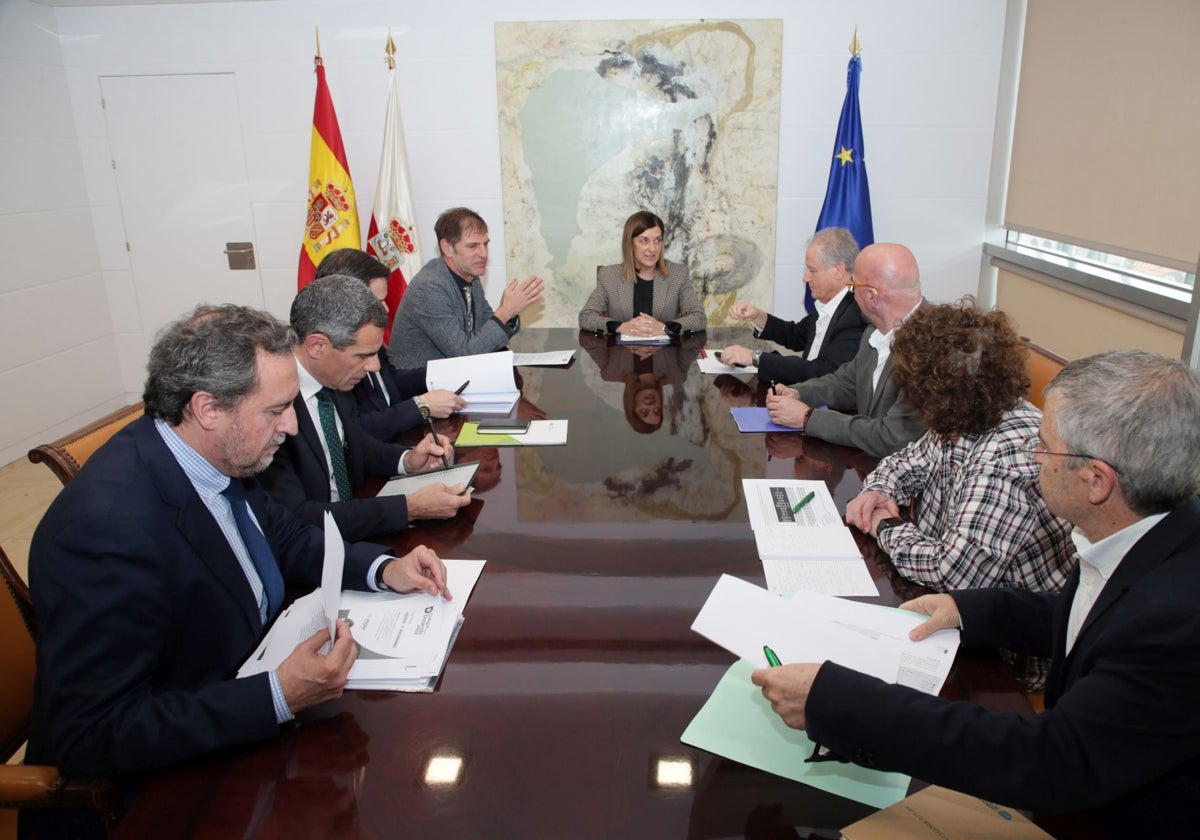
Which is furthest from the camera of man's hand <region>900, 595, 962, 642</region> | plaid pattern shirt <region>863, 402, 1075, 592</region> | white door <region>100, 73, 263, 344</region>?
white door <region>100, 73, 263, 344</region>

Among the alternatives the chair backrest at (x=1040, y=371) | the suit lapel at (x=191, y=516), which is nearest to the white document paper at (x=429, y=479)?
the suit lapel at (x=191, y=516)

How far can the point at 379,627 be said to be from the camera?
4.84ft

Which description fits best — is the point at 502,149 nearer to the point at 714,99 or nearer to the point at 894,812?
the point at 714,99

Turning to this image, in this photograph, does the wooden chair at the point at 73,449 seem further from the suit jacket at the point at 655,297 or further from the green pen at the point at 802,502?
the suit jacket at the point at 655,297

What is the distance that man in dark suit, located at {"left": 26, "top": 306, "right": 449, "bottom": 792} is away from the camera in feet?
3.84

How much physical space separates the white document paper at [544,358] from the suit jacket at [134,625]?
2140 mm

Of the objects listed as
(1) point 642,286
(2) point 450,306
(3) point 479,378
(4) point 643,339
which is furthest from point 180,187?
(3) point 479,378

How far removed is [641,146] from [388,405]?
9.67 ft

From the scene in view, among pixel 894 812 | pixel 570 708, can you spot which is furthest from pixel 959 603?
pixel 570 708

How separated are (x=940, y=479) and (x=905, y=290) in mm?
1030

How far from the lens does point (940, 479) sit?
5.90ft

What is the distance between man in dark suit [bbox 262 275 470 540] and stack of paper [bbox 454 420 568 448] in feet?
0.52

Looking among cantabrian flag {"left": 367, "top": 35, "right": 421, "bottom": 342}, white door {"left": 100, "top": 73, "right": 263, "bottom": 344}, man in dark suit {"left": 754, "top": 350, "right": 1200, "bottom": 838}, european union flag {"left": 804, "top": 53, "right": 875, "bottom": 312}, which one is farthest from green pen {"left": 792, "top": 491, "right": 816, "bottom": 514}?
white door {"left": 100, "top": 73, "right": 263, "bottom": 344}

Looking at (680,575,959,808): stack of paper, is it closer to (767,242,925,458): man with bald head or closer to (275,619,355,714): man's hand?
(275,619,355,714): man's hand
